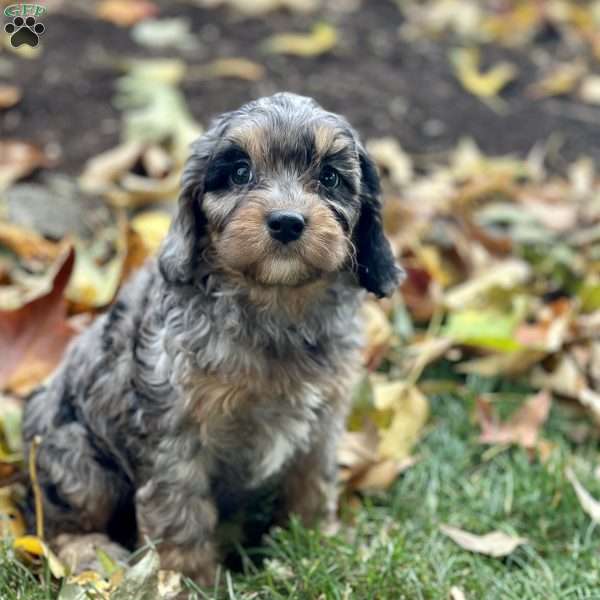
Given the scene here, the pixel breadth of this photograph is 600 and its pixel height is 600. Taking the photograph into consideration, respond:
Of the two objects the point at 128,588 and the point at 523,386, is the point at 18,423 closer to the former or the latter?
the point at 128,588

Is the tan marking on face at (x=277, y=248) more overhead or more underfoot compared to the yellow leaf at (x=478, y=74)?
more overhead

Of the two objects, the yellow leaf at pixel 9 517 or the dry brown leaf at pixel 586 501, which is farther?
the dry brown leaf at pixel 586 501

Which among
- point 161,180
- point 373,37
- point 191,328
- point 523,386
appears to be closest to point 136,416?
point 191,328

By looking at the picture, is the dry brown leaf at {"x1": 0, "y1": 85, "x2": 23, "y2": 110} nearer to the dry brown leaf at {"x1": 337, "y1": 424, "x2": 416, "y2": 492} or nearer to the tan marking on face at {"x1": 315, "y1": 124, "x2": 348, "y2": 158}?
the dry brown leaf at {"x1": 337, "y1": 424, "x2": 416, "y2": 492}

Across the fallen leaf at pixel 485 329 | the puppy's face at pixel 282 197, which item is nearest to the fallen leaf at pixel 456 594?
the puppy's face at pixel 282 197

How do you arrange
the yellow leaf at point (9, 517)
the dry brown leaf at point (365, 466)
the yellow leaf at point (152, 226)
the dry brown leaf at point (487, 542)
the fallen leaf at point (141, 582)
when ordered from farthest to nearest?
the yellow leaf at point (152, 226)
the dry brown leaf at point (365, 466)
the dry brown leaf at point (487, 542)
the yellow leaf at point (9, 517)
the fallen leaf at point (141, 582)

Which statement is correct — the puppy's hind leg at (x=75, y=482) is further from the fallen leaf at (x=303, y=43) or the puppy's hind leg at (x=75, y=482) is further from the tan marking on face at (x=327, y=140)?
the fallen leaf at (x=303, y=43)

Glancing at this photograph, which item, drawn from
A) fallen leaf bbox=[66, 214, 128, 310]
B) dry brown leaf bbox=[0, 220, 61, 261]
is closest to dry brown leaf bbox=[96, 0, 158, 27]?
fallen leaf bbox=[66, 214, 128, 310]

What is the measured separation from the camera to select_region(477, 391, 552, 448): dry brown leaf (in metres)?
5.84

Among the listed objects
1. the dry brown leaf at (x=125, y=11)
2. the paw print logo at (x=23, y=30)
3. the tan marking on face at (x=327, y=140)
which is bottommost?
the dry brown leaf at (x=125, y=11)

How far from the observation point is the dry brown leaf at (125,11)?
32.1ft

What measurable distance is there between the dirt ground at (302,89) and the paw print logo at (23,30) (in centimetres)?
116

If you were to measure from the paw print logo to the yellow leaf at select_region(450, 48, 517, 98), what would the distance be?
4.46m

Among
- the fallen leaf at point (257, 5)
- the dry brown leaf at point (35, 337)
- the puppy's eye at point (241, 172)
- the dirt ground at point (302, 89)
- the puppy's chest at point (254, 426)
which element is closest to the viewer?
the puppy's eye at point (241, 172)
